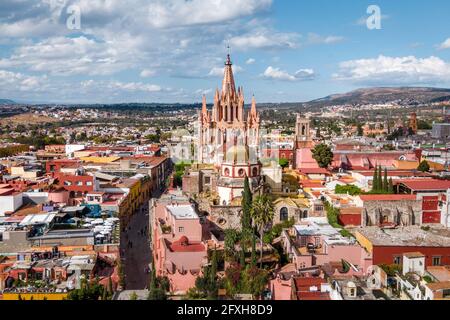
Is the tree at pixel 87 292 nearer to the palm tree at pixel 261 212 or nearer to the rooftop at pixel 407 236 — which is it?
the palm tree at pixel 261 212

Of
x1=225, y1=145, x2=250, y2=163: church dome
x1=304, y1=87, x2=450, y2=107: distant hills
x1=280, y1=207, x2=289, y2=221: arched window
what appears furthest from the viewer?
x1=304, y1=87, x2=450, y2=107: distant hills

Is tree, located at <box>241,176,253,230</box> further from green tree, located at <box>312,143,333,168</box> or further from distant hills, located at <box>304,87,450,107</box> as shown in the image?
distant hills, located at <box>304,87,450,107</box>

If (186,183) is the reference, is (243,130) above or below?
above

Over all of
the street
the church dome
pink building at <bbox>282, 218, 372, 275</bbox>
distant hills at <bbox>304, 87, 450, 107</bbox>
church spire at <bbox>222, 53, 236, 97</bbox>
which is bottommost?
the street

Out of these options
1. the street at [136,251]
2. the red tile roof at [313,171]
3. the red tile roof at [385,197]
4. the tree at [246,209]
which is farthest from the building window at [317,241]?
the red tile roof at [313,171]

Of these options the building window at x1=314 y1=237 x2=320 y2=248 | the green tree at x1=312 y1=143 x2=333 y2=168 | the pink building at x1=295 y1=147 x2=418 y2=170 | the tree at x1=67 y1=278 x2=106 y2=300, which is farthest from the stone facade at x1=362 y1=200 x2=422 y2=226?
the pink building at x1=295 y1=147 x2=418 y2=170
